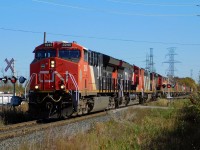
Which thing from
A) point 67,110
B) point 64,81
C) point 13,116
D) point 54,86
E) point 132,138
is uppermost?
point 64,81

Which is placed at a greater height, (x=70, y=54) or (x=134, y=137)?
(x=70, y=54)

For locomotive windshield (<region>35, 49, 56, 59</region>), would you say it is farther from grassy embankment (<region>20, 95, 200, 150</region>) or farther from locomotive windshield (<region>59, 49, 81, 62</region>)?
grassy embankment (<region>20, 95, 200, 150</region>)

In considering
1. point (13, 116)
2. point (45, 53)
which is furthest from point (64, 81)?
point (13, 116)

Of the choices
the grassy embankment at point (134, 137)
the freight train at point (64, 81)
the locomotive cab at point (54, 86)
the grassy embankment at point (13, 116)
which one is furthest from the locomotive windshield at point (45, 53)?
the grassy embankment at point (134, 137)

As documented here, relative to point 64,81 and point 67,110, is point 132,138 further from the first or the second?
point 64,81

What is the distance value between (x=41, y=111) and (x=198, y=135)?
8915mm

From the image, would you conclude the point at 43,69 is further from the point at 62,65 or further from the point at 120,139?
the point at 120,139

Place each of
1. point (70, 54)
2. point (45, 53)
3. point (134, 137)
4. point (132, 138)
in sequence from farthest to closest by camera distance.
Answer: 1. point (45, 53)
2. point (70, 54)
3. point (134, 137)
4. point (132, 138)

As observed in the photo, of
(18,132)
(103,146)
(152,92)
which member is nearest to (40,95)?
(18,132)

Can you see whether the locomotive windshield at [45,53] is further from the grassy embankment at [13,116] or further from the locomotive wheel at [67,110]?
the grassy embankment at [13,116]

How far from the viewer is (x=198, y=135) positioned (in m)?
11.8

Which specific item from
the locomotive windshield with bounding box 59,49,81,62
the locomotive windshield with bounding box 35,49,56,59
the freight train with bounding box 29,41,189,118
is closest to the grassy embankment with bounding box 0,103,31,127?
the freight train with bounding box 29,41,189,118

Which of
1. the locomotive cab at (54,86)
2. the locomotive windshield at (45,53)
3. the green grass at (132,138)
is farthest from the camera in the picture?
the locomotive windshield at (45,53)

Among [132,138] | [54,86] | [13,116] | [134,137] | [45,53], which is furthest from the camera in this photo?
[45,53]
